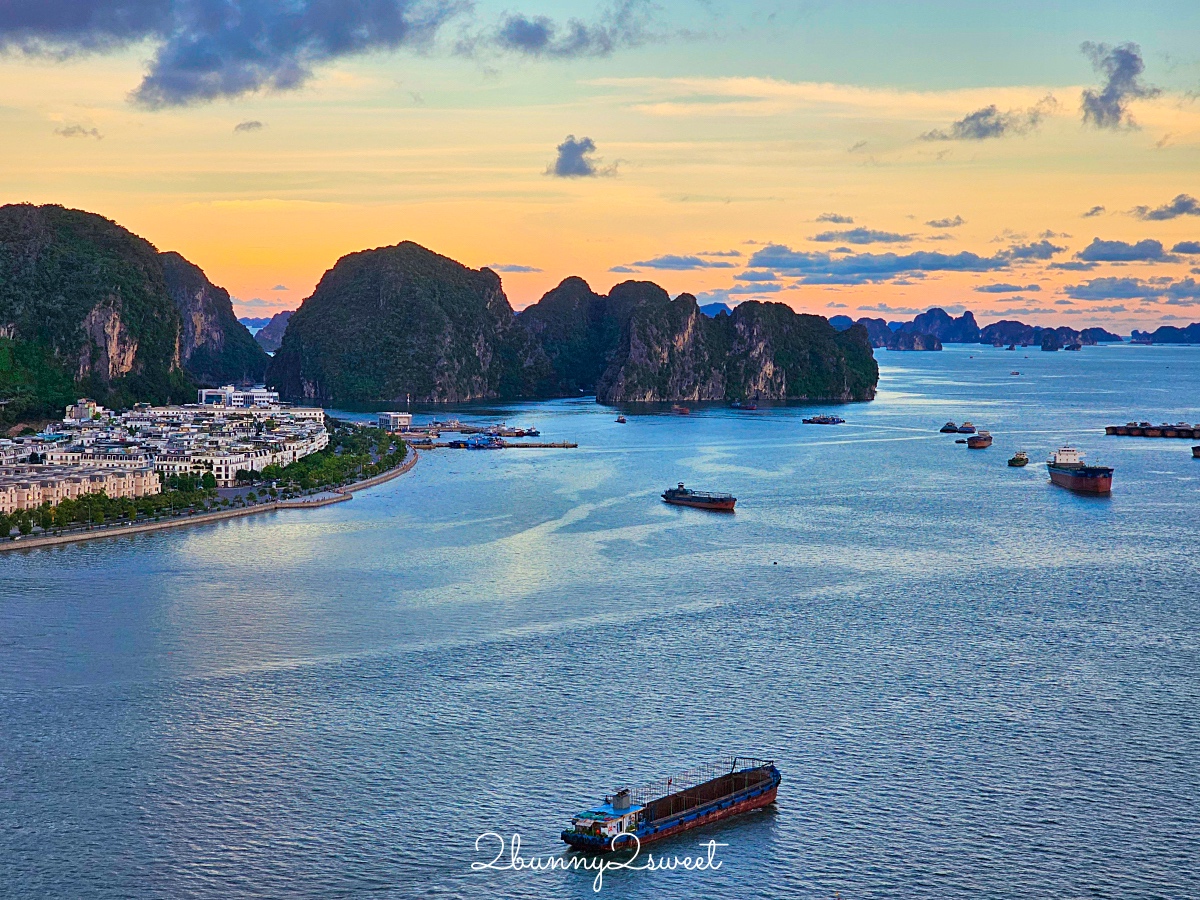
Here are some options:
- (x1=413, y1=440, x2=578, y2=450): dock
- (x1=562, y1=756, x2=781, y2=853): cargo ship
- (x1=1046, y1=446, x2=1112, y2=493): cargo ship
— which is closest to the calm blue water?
(x1=562, y1=756, x2=781, y2=853): cargo ship

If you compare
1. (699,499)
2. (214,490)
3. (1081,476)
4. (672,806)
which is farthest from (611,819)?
(1081,476)

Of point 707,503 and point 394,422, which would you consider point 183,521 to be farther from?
point 394,422

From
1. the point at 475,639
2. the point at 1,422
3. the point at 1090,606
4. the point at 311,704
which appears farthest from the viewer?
the point at 1,422

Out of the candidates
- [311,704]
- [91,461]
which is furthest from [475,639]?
[91,461]

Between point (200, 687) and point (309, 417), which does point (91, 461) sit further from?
point (200, 687)

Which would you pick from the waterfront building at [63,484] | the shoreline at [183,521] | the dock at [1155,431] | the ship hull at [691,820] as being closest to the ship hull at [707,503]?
the shoreline at [183,521]
